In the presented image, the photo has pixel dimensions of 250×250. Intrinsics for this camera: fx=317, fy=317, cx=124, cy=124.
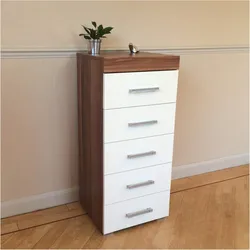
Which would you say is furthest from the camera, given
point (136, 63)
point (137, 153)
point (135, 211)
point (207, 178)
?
point (207, 178)

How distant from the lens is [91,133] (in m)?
1.75

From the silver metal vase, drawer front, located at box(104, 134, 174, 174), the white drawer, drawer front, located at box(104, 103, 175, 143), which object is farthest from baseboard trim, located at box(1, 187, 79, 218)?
the silver metal vase

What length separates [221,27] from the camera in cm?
229

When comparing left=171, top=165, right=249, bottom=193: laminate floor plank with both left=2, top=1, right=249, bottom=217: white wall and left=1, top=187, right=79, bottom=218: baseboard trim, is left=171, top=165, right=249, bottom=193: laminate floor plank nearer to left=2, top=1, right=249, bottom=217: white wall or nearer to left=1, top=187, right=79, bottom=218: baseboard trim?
left=2, top=1, right=249, bottom=217: white wall

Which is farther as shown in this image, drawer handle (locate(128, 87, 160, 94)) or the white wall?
the white wall

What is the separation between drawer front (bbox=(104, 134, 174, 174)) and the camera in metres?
1.66

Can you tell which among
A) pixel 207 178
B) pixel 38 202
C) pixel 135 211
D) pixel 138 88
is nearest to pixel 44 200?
pixel 38 202

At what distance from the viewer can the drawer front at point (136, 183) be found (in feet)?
5.63

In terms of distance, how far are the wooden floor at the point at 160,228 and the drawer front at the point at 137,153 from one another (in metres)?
0.40

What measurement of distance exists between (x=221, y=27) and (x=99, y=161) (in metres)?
1.37

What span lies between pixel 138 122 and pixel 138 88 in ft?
0.60

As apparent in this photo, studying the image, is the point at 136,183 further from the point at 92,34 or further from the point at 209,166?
the point at 209,166

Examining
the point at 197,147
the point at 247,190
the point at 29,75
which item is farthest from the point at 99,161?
the point at 247,190

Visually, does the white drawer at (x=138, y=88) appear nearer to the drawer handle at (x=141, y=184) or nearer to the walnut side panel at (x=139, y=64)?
the walnut side panel at (x=139, y=64)
